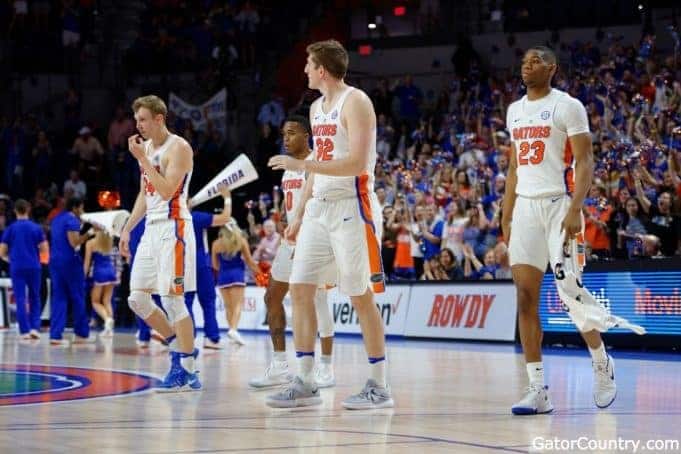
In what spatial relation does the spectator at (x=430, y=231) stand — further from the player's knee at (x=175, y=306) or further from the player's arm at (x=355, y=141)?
the player's arm at (x=355, y=141)

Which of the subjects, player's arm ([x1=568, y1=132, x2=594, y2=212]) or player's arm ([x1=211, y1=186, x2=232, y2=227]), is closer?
player's arm ([x1=568, y1=132, x2=594, y2=212])

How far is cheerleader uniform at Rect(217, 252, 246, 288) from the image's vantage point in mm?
19109

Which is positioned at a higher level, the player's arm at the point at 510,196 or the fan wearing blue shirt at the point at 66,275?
the player's arm at the point at 510,196

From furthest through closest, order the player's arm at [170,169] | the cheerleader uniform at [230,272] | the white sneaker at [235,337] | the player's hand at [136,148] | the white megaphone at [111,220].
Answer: the cheerleader uniform at [230,272]
the white sneaker at [235,337]
the white megaphone at [111,220]
the player's arm at [170,169]
the player's hand at [136,148]

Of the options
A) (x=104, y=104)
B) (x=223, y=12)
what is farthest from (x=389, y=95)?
(x=104, y=104)

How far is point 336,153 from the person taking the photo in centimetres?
890

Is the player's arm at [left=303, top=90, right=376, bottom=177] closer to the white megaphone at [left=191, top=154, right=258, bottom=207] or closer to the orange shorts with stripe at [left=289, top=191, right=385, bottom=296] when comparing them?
the orange shorts with stripe at [left=289, top=191, right=385, bottom=296]

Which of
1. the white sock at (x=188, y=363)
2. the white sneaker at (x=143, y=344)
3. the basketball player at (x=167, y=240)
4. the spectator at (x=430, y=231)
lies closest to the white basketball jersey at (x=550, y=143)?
the basketball player at (x=167, y=240)

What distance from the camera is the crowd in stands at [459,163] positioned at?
16719mm

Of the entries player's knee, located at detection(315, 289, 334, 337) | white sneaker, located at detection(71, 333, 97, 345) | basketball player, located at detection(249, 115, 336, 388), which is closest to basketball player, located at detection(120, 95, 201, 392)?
basketball player, located at detection(249, 115, 336, 388)

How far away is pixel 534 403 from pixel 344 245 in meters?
1.71

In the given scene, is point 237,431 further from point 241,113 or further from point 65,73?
point 65,73

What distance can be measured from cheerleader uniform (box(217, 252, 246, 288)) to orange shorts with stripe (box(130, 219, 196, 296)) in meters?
8.45

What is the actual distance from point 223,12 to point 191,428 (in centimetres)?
2439
